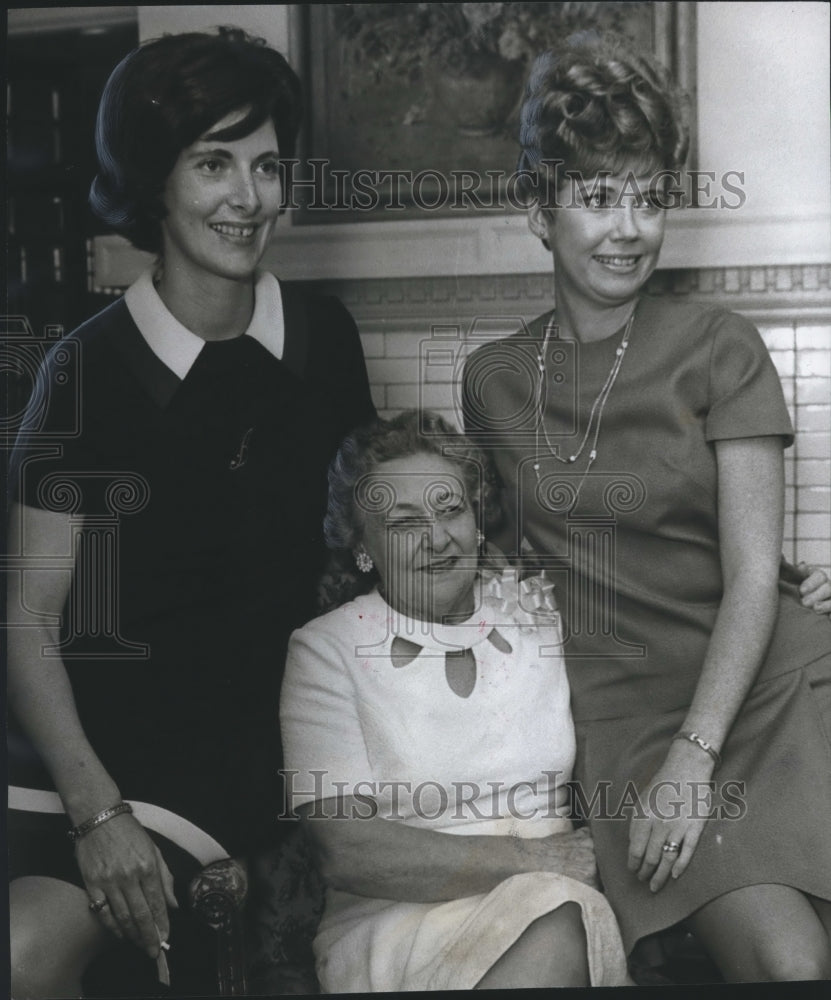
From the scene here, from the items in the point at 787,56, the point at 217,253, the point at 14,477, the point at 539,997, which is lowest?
the point at 539,997

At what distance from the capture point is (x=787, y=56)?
232 centimetres

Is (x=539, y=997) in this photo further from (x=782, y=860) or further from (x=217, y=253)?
(x=217, y=253)

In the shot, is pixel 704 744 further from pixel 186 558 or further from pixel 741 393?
pixel 186 558

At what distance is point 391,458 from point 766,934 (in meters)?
1.08

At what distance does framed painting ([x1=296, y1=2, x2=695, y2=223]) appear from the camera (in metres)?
2.30

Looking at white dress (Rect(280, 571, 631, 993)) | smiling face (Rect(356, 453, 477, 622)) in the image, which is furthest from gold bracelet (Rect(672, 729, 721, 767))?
smiling face (Rect(356, 453, 477, 622))

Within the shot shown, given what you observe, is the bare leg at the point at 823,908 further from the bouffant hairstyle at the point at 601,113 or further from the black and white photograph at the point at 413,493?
the bouffant hairstyle at the point at 601,113

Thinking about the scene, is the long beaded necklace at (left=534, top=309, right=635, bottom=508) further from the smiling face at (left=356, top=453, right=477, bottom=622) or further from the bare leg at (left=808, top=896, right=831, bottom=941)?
the bare leg at (left=808, top=896, right=831, bottom=941)

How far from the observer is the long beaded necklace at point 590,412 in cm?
224

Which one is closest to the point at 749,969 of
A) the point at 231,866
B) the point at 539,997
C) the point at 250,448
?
the point at 539,997

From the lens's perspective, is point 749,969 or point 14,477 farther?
point 14,477

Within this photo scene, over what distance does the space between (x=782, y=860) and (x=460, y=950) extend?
61cm

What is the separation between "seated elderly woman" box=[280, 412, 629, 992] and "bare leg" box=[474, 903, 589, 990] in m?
0.04

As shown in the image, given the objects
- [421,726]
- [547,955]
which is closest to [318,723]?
[421,726]
